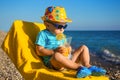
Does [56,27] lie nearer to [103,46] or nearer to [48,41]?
[48,41]

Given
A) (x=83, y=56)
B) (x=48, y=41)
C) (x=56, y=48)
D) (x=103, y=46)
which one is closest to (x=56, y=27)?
(x=48, y=41)

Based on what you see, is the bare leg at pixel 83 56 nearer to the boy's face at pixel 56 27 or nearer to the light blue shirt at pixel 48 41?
the light blue shirt at pixel 48 41

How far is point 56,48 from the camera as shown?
6.59 meters

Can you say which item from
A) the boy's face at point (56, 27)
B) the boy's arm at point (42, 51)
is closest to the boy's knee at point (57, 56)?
the boy's arm at point (42, 51)

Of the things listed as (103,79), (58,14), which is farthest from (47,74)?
(58,14)

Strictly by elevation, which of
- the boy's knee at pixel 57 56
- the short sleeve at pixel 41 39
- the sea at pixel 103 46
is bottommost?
the sea at pixel 103 46

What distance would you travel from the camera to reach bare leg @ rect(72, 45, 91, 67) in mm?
6707

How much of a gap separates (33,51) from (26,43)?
231 millimetres

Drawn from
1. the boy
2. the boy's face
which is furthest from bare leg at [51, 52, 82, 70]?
the boy's face

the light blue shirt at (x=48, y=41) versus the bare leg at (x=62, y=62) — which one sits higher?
the light blue shirt at (x=48, y=41)

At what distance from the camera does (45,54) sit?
6.73 metres

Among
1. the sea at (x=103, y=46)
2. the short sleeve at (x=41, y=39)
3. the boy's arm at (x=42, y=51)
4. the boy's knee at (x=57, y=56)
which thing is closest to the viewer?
the boy's knee at (x=57, y=56)

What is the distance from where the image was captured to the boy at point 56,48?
6.23m

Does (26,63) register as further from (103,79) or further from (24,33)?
(103,79)
